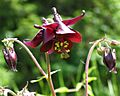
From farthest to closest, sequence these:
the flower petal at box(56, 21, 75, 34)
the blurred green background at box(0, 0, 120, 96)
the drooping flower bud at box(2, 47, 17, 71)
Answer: the blurred green background at box(0, 0, 120, 96), the drooping flower bud at box(2, 47, 17, 71), the flower petal at box(56, 21, 75, 34)

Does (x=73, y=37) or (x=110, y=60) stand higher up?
(x=73, y=37)

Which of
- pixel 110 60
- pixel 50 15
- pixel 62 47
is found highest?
pixel 50 15

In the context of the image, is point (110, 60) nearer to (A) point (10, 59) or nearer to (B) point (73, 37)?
(B) point (73, 37)

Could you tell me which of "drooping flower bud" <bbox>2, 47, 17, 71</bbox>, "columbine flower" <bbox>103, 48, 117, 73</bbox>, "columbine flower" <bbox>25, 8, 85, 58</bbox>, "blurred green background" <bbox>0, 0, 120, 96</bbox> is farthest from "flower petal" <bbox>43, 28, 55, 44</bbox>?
"blurred green background" <bbox>0, 0, 120, 96</bbox>

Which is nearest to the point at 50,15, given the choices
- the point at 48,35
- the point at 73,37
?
the point at 73,37

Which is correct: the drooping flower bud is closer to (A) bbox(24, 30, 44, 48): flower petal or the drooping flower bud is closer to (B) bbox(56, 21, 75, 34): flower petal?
(A) bbox(24, 30, 44, 48): flower petal

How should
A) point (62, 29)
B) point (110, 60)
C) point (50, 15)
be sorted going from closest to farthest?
point (62, 29)
point (110, 60)
point (50, 15)

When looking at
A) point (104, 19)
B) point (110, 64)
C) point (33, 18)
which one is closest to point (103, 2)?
point (104, 19)

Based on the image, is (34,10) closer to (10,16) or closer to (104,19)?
(10,16)

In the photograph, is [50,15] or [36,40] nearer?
[36,40]
